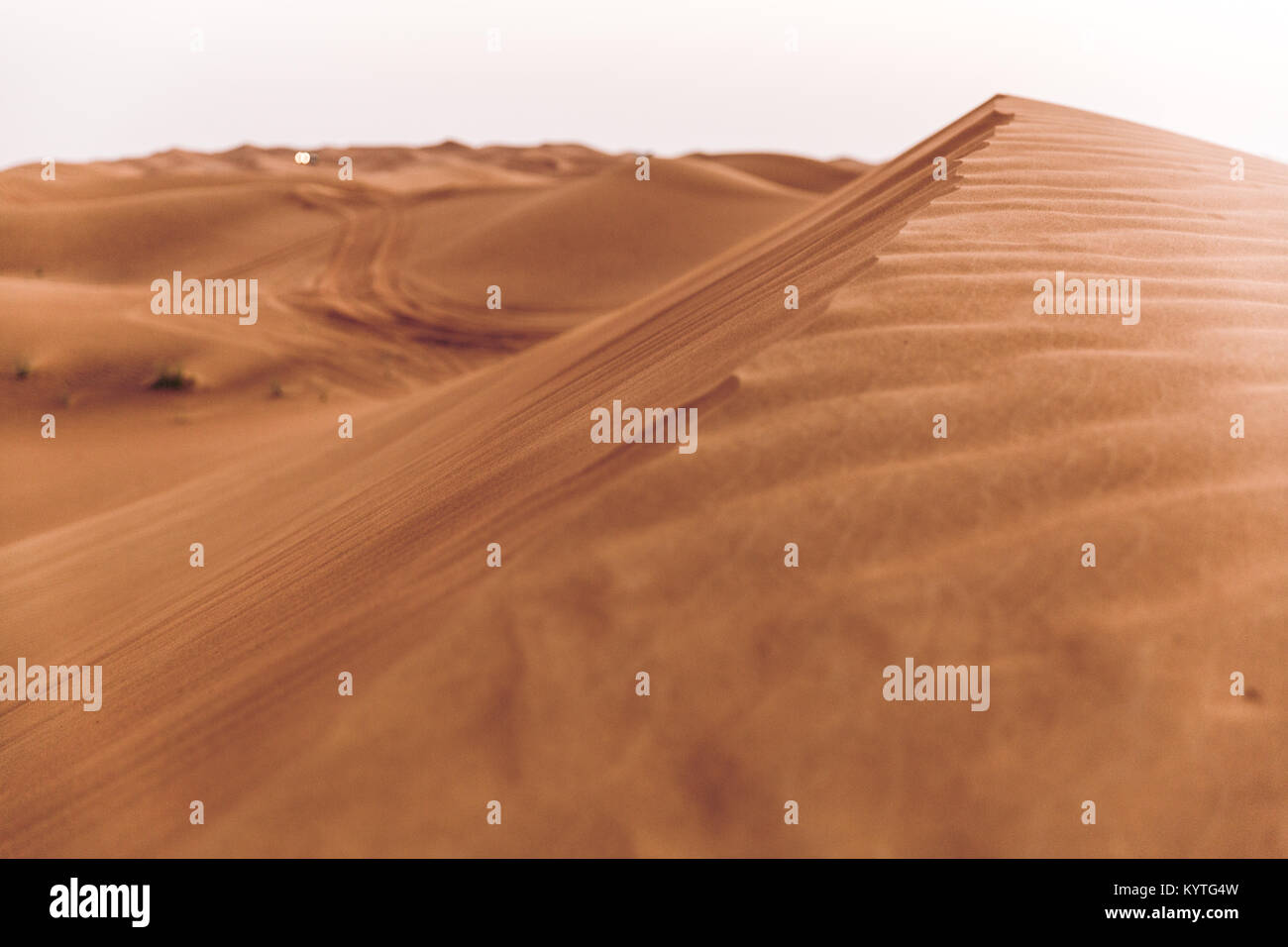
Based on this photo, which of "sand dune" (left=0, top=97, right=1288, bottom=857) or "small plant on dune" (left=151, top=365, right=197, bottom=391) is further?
"small plant on dune" (left=151, top=365, right=197, bottom=391)

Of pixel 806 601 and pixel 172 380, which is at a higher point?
pixel 172 380

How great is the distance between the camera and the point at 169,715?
2.27 meters

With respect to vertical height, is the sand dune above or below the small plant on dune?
below

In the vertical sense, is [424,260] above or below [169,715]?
above

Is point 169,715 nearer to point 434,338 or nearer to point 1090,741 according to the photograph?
point 1090,741

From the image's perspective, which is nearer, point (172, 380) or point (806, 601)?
point (806, 601)

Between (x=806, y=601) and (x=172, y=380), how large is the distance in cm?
916

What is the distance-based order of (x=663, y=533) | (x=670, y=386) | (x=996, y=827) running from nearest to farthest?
(x=996, y=827) → (x=663, y=533) → (x=670, y=386)

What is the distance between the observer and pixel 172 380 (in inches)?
367

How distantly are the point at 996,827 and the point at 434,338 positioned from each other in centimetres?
1106

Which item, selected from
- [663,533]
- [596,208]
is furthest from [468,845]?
[596,208]

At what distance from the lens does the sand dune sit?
1.57m

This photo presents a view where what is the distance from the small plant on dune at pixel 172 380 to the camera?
9289mm

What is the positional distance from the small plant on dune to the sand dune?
578cm
